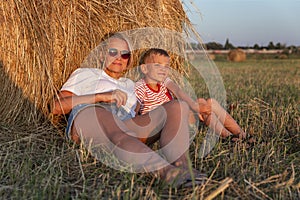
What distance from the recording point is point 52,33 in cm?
338

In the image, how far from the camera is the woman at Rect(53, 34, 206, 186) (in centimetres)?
255

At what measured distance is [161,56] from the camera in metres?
3.65

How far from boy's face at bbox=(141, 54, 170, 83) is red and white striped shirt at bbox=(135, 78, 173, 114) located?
0.07m

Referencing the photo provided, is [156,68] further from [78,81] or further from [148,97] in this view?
[78,81]

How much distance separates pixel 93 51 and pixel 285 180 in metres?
1.93

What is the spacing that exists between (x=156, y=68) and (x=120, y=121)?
0.69 metres

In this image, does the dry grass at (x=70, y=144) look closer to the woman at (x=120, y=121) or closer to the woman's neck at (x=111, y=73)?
the woman at (x=120, y=121)

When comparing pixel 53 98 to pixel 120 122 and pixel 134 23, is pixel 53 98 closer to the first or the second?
pixel 120 122

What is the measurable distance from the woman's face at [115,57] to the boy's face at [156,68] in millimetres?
191

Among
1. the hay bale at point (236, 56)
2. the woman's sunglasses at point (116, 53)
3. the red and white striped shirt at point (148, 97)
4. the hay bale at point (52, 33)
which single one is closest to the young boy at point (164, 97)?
the red and white striped shirt at point (148, 97)

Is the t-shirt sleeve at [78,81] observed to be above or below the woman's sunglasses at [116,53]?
below

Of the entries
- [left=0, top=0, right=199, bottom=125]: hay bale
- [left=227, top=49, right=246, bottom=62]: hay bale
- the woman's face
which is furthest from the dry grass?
[left=227, top=49, right=246, bottom=62]: hay bale

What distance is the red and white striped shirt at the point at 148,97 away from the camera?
351cm

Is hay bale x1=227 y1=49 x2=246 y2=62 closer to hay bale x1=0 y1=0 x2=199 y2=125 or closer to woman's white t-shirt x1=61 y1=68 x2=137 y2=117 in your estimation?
hay bale x1=0 y1=0 x2=199 y2=125
